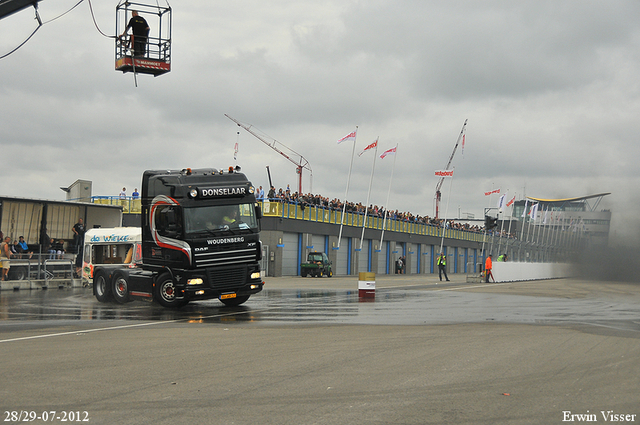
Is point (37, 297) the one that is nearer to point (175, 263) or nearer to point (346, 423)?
point (175, 263)

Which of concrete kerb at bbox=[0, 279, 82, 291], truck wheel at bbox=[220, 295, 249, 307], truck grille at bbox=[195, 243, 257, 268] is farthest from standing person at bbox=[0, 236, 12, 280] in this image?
truck grille at bbox=[195, 243, 257, 268]

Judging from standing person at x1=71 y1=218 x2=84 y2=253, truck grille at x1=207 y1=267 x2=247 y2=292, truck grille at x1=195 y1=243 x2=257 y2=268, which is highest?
standing person at x1=71 y1=218 x2=84 y2=253

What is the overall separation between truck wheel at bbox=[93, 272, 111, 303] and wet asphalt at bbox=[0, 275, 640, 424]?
4486 millimetres

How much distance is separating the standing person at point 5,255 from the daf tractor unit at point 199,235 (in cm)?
1054

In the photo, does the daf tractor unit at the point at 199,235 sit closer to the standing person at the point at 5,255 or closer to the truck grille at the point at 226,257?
the truck grille at the point at 226,257

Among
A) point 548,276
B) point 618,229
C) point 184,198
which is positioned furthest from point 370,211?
point 184,198

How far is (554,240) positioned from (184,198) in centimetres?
5415

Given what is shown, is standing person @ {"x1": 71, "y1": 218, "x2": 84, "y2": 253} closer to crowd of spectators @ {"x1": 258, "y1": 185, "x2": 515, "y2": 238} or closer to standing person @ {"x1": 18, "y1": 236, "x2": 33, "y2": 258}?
standing person @ {"x1": 18, "y1": 236, "x2": 33, "y2": 258}

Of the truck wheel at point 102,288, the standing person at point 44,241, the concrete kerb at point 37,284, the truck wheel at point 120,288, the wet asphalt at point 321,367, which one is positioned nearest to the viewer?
the wet asphalt at point 321,367

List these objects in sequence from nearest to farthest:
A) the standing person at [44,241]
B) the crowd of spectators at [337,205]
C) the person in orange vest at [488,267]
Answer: the standing person at [44,241] → the person in orange vest at [488,267] → the crowd of spectators at [337,205]

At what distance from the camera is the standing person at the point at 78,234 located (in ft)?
95.3

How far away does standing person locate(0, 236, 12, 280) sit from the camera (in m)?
25.3

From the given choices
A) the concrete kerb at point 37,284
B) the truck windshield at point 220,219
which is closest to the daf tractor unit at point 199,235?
the truck windshield at point 220,219

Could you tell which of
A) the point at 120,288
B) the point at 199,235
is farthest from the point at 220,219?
the point at 120,288
